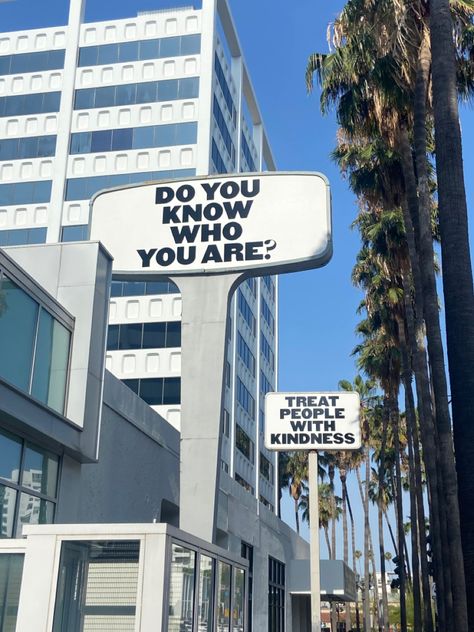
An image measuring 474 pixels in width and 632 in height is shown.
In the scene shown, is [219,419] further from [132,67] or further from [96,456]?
[132,67]

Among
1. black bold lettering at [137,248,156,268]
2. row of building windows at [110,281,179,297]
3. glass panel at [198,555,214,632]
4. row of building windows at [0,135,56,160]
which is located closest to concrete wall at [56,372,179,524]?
black bold lettering at [137,248,156,268]

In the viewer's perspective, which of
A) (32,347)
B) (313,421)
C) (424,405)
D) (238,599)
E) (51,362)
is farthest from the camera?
(424,405)

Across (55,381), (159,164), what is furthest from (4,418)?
(159,164)

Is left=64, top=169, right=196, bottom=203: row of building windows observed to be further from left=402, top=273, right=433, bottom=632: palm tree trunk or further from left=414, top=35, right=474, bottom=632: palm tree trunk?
left=414, top=35, right=474, bottom=632: palm tree trunk

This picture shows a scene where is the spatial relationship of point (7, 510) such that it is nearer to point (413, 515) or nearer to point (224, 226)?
point (224, 226)

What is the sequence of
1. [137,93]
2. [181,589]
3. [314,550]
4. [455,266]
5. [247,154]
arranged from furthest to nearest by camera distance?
[247,154], [137,93], [314,550], [455,266], [181,589]

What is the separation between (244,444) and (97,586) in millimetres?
43395

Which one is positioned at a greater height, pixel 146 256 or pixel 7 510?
pixel 146 256

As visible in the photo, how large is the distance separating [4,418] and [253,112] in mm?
52510

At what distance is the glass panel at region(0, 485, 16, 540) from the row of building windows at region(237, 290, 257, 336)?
1516 inches

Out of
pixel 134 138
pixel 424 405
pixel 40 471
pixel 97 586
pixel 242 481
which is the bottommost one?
pixel 97 586

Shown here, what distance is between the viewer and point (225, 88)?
5034 centimetres

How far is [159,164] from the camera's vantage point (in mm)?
45062

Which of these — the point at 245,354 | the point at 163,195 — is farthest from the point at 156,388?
the point at 163,195
